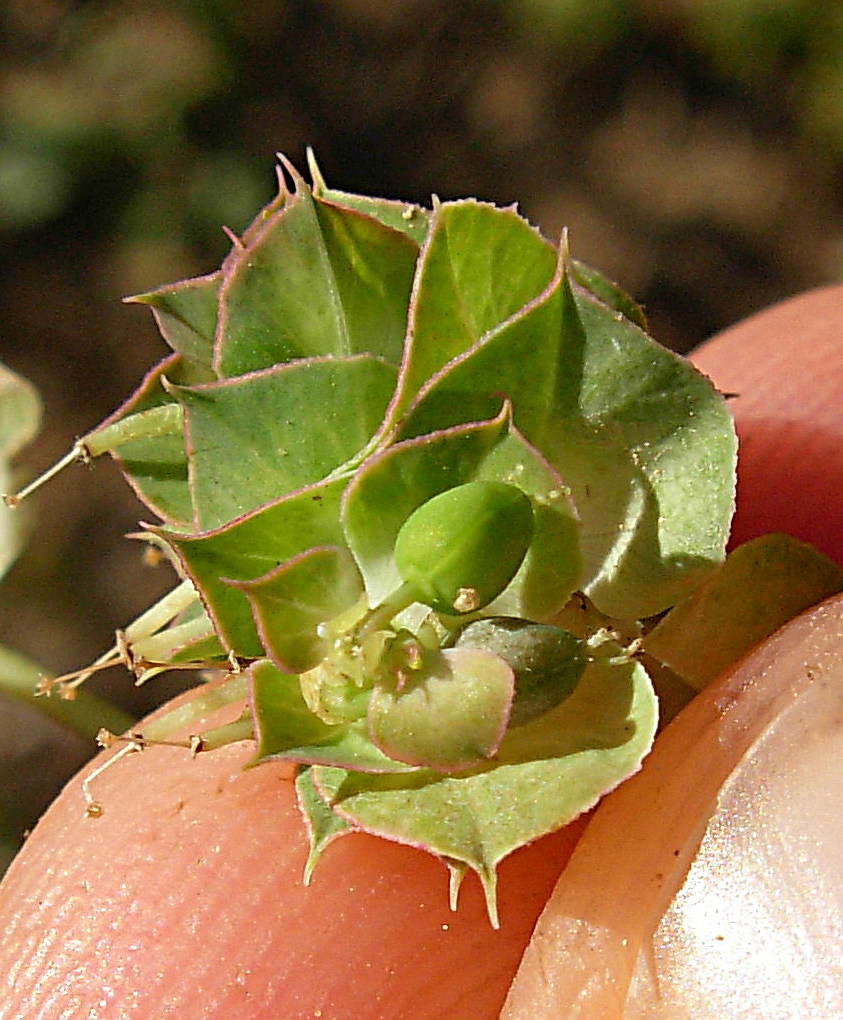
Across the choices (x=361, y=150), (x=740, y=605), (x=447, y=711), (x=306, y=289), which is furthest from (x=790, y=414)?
(x=361, y=150)


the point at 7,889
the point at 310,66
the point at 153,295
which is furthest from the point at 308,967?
the point at 310,66

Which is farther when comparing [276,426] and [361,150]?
[361,150]

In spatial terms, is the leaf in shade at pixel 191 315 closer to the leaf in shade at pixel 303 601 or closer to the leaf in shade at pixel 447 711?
the leaf in shade at pixel 303 601

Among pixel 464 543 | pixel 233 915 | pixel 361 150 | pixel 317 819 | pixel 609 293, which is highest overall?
pixel 609 293

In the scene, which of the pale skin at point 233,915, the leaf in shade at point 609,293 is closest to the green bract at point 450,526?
the leaf in shade at point 609,293

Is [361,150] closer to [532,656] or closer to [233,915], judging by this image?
[233,915]
